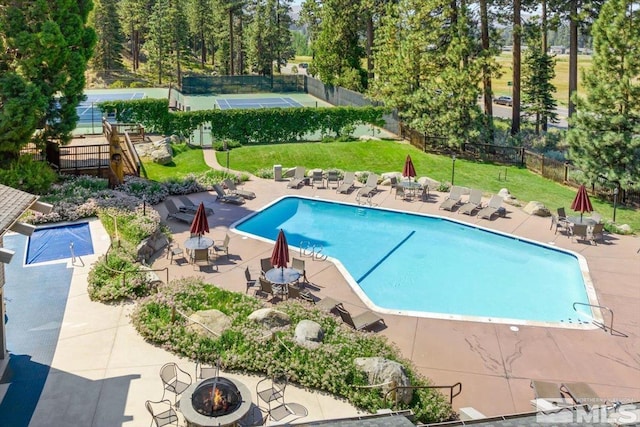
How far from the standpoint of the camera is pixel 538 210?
23.2 m

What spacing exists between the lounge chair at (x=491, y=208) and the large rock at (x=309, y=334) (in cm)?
1252

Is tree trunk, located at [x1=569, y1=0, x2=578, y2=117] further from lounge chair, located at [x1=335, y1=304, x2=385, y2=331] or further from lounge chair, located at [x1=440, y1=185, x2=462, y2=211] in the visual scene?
lounge chair, located at [x1=335, y1=304, x2=385, y2=331]

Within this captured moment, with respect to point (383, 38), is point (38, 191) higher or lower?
lower

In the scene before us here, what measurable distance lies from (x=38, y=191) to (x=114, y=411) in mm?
14551

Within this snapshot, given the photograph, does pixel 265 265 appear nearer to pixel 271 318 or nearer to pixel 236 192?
pixel 271 318

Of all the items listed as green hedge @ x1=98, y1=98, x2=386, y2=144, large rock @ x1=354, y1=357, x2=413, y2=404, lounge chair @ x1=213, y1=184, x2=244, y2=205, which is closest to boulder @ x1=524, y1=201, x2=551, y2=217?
lounge chair @ x1=213, y1=184, x2=244, y2=205

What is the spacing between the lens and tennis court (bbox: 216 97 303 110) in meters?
55.2

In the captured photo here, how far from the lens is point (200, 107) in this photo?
2132 inches

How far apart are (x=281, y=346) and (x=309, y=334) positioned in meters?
0.76

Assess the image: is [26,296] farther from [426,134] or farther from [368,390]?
[426,134]

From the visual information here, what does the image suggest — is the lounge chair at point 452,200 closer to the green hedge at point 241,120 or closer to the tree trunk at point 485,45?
the tree trunk at point 485,45

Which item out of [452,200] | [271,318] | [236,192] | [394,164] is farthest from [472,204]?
[271,318]

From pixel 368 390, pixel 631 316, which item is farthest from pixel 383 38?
pixel 368 390

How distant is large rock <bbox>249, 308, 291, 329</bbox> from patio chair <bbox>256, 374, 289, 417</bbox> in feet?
5.96
